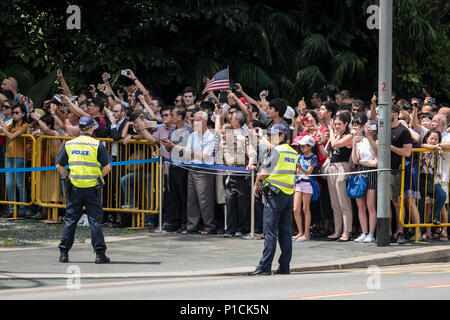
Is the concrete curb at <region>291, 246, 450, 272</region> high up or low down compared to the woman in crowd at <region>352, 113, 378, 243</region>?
down

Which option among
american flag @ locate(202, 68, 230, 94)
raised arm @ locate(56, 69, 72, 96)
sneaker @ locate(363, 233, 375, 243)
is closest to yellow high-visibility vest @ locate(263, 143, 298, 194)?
sneaker @ locate(363, 233, 375, 243)

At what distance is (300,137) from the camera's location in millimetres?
15969

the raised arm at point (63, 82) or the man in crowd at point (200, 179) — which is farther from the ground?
the raised arm at point (63, 82)

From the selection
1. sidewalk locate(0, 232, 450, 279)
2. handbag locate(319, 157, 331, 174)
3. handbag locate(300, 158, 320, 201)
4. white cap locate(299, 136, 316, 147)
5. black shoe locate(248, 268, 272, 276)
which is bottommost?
black shoe locate(248, 268, 272, 276)

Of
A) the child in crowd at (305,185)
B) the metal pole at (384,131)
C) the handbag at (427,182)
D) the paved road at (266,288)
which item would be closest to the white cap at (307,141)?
the child in crowd at (305,185)

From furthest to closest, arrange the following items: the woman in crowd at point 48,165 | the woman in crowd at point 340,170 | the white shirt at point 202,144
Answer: the woman in crowd at point 48,165 < the white shirt at point 202,144 < the woman in crowd at point 340,170

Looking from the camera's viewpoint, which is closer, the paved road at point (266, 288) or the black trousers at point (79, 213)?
the paved road at point (266, 288)

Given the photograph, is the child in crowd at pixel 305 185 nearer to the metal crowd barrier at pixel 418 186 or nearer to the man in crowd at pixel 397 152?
the man in crowd at pixel 397 152

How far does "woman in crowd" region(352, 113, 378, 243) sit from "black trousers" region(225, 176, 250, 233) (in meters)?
1.87

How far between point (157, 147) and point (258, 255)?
346 centimetres

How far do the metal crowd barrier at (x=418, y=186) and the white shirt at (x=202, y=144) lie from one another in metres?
3.21

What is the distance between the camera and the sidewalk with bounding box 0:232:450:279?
12.9 metres

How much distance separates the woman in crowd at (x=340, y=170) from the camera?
15656mm

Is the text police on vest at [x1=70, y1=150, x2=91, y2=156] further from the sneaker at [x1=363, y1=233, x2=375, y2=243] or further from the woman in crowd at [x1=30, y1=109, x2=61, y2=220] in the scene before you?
the sneaker at [x1=363, y1=233, x2=375, y2=243]
